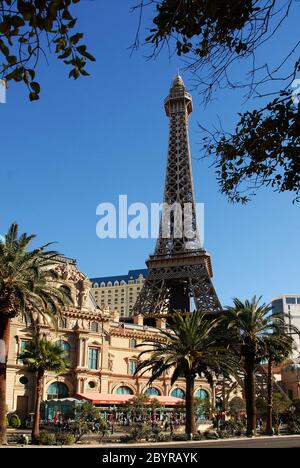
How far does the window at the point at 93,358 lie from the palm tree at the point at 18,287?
27.5 m

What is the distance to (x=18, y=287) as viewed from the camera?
1072 inches

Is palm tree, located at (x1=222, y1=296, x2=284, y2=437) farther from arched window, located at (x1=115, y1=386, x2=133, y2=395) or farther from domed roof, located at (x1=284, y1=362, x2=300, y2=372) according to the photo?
domed roof, located at (x1=284, y1=362, x2=300, y2=372)

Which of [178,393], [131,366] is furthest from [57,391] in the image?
[178,393]

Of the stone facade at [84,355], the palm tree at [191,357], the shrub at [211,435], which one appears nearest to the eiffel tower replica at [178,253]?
the stone facade at [84,355]

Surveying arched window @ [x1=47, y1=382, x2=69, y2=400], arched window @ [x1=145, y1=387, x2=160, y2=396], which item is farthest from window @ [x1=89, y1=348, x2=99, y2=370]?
arched window @ [x1=145, y1=387, x2=160, y2=396]

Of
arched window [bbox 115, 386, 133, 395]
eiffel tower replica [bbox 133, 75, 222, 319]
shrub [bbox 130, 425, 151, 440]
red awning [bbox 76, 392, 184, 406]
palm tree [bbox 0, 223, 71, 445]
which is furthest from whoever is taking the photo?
eiffel tower replica [bbox 133, 75, 222, 319]

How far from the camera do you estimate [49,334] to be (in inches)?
2076

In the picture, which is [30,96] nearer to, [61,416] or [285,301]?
[61,416]

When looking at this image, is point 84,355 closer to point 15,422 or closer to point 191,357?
point 15,422

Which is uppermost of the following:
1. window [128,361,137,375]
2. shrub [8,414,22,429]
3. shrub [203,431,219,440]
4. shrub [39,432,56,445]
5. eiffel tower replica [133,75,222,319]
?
eiffel tower replica [133,75,222,319]

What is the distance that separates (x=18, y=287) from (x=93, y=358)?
31.2 metres

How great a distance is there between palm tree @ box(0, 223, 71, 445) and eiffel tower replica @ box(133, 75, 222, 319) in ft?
151

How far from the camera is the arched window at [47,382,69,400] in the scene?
2026 inches
